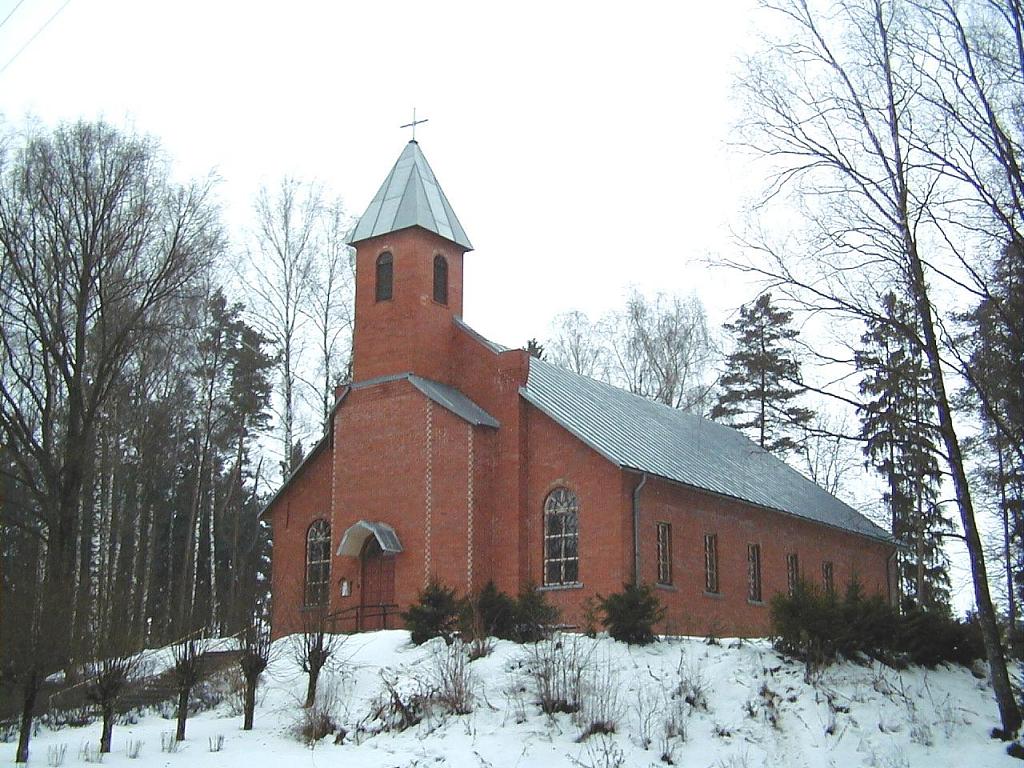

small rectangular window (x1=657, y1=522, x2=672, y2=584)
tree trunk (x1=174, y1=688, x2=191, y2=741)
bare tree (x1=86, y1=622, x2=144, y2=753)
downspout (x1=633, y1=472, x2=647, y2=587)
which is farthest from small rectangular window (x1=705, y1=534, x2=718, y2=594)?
bare tree (x1=86, y1=622, x2=144, y2=753)

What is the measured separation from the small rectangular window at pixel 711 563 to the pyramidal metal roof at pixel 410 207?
33.0 ft

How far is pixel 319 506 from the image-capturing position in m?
29.5

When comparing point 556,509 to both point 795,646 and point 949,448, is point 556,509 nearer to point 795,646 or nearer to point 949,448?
point 795,646

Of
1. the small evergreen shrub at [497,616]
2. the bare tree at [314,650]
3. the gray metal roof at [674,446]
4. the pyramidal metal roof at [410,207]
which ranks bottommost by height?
the bare tree at [314,650]

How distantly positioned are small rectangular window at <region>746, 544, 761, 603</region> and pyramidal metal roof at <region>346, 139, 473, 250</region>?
11.7 metres

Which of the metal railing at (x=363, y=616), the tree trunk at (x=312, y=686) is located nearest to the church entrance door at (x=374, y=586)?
the metal railing at (x=363, y=616)

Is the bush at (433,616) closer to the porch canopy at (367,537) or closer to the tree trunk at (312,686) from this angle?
the tree trunk at (312,686)

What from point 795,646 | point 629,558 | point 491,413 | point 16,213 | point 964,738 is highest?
point 16,213

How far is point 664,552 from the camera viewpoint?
26828 mm

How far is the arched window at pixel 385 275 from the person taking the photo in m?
28.3

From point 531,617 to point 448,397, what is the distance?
7.61 meters

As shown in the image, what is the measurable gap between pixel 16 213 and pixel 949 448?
20.8 meters

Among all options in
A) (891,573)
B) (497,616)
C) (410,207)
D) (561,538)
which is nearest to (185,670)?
(497,616)

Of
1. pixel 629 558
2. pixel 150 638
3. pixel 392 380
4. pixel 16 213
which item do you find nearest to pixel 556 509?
pixel 629 558
